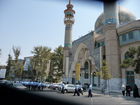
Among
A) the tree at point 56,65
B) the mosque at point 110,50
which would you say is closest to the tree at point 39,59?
the tree at point 56,65

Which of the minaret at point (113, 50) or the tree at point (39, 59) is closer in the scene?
the minaret at point (113, 50)

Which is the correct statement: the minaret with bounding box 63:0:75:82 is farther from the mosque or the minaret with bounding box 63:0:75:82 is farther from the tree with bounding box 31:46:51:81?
the tree with bounding box 31:46:51:81

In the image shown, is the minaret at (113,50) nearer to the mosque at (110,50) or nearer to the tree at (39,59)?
the mosque at (110,50)

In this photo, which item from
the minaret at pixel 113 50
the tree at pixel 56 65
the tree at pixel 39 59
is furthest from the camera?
the tree at pixel 56 65

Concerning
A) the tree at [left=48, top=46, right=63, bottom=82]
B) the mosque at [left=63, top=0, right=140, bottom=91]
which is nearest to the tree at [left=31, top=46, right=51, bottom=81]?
the tree at [left=48, top=46, right=63, bottom=82]

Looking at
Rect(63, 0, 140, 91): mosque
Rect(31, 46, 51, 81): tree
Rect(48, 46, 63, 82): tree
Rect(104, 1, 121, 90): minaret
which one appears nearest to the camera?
Rect(63, 0, 140, 91): mosque

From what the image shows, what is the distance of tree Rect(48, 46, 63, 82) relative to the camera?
5350cm

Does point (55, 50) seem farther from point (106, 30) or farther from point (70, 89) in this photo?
point (70, 89)

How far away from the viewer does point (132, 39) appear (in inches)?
1035

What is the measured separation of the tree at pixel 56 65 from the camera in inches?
2106

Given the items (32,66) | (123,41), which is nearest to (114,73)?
(123,41)

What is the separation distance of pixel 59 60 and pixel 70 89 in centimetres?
3170

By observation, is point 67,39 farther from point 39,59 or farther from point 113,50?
point 113,50

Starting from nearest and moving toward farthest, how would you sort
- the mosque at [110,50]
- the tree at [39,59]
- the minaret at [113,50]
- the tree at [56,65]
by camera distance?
1. the mosque at [110,50]
2. the minaret at [113,50]
3. the tree at [39,59]
4. the tree at [56,65]
